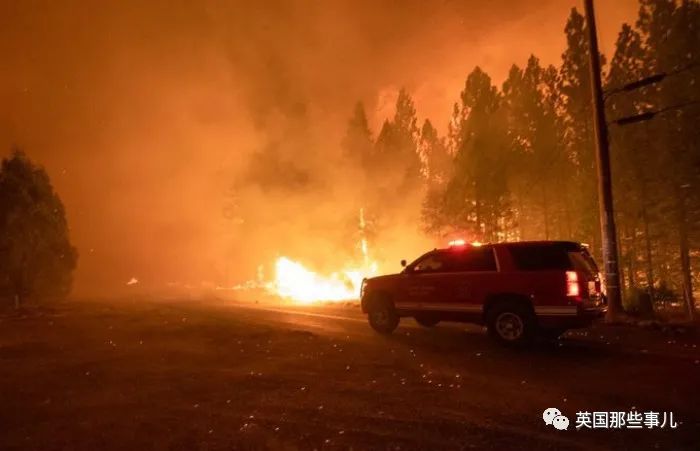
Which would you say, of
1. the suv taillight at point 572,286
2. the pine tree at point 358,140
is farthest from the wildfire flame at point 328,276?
the suv taillight at point 572,286

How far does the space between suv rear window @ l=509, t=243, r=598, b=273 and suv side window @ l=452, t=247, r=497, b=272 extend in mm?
489

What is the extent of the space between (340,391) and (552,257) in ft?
16.7

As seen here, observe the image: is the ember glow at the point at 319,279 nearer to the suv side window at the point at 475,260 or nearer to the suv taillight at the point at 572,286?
the suv side window at the point at 475,260

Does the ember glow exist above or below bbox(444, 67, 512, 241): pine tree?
below

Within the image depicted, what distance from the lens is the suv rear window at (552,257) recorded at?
29.2ft

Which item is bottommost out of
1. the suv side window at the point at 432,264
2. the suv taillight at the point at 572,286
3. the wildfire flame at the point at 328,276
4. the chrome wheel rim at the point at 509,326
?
the chrome wheel rim at the point at 509,326

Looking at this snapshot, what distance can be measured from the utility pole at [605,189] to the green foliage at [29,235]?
3006cm

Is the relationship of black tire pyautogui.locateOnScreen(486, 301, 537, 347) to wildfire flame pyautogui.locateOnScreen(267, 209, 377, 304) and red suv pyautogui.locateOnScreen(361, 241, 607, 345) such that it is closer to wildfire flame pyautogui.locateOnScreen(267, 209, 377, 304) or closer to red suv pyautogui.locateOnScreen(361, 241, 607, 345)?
red suv pyautogui.locateOnScreen(361, 241, 607, 345)

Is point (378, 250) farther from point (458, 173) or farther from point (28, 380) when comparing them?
point (28, 380)

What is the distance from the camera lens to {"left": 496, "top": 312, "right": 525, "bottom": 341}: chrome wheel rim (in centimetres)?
912

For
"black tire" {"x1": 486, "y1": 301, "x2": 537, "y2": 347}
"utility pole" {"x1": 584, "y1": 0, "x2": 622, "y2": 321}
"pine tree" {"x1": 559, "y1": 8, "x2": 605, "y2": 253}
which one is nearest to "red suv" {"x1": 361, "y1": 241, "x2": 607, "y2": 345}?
"black tire" {"x1": 486, "y1": 301, "x2": 537, "y2": 347}

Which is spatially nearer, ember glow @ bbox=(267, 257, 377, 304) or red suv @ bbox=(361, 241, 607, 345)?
red suv @ bbox=(361, 241, 607, 345)

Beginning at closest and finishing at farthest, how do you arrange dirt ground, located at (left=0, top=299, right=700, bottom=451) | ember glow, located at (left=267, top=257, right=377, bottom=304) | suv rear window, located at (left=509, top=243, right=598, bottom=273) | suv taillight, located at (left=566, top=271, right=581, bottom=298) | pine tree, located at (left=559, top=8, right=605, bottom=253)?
dirt ground, located at (left=0, top=299, right=700, bottom=451), suv taillight, located at (left=566, top=271, right=581, bottom=298), suv rear window, located at (left=509, top=243, right=598, bottom=273), pine tree, located at (left=559, top=8, right=605, bottom=253), ember glow, located at (left=267, top=257, right=377, bottom=304)

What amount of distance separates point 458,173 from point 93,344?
25.2 meters
